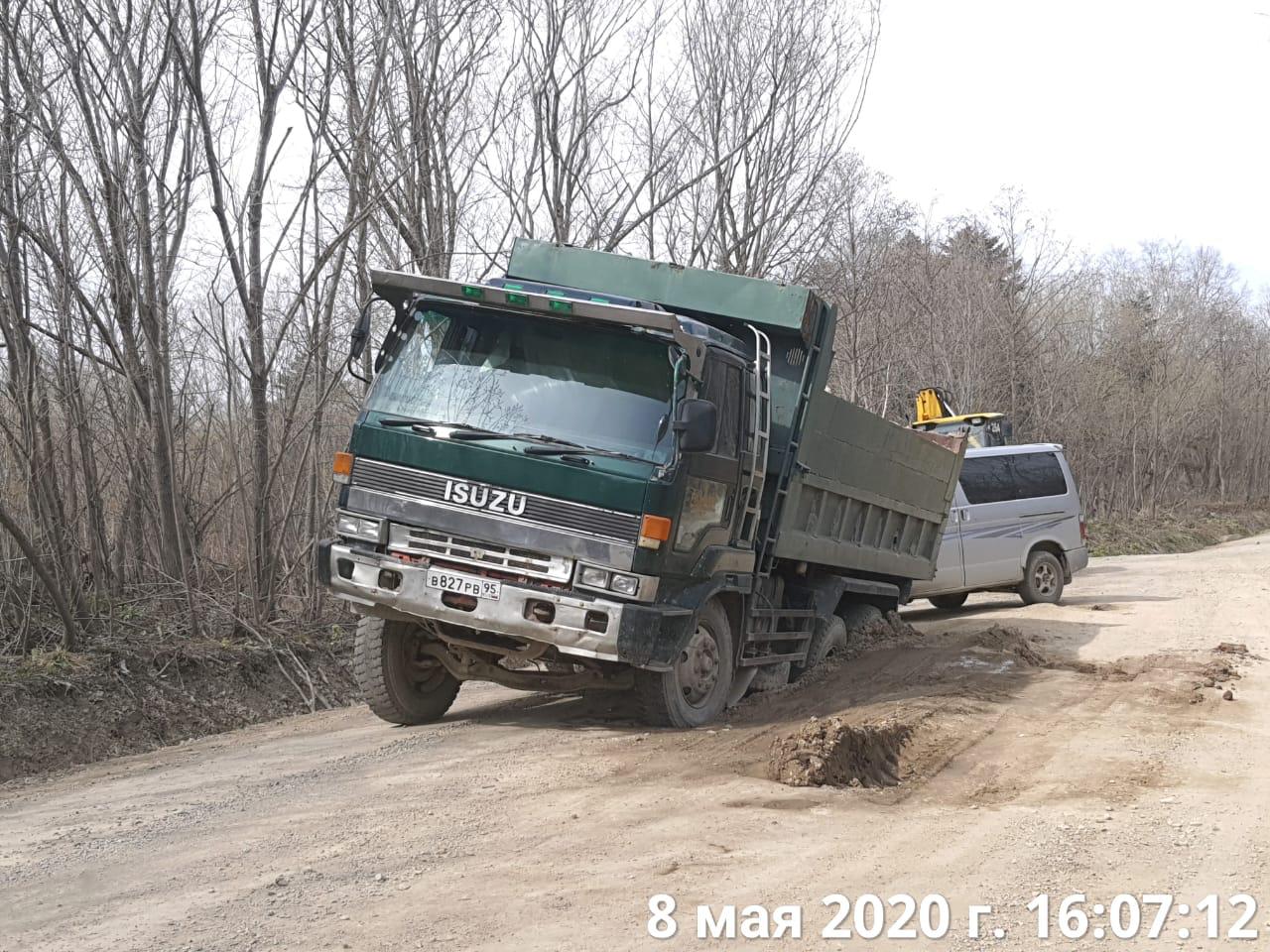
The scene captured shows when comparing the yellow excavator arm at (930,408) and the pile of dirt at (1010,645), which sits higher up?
the yellow excavator arm at (930,408)

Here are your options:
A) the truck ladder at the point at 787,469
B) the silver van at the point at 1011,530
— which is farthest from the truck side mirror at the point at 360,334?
the silver van at the point at 1011,530

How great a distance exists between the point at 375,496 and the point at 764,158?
15.1 m

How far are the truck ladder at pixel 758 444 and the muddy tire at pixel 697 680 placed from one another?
0.60 meters

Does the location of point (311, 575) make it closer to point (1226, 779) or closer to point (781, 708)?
point (781, 708)

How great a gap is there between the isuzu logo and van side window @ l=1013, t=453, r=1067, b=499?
1081 cm

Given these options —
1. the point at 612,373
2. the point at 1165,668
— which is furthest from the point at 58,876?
the point at 1165,668

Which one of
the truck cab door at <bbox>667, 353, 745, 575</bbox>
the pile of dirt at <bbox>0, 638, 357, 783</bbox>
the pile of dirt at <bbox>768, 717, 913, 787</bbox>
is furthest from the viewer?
the pile of dirt at <bbox>0, 638, 357, 783</bbox>

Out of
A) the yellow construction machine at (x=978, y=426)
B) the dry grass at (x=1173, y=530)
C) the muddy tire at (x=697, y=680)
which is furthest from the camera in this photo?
the dry grass at (x=1173, y=530)

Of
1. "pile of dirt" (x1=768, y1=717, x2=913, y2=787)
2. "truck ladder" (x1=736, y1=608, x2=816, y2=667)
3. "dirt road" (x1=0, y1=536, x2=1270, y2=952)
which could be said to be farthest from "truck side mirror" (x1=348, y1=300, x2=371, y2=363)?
"pile of dirt" (x1=768, y1=717, x2=913, y2=787)

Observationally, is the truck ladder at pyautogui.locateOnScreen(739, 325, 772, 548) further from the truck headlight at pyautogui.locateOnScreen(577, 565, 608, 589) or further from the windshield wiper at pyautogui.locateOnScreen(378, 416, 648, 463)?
the truck headlight at pyautogui.locateOnScreen(577, 565, 608, 589)

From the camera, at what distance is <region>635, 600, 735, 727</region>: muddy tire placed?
778cm

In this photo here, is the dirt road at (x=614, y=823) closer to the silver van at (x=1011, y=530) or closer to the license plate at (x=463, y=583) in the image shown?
the license plate at (x=463, y=583)

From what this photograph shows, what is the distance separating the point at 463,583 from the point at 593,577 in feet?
2.55

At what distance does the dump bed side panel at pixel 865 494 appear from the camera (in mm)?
8945
